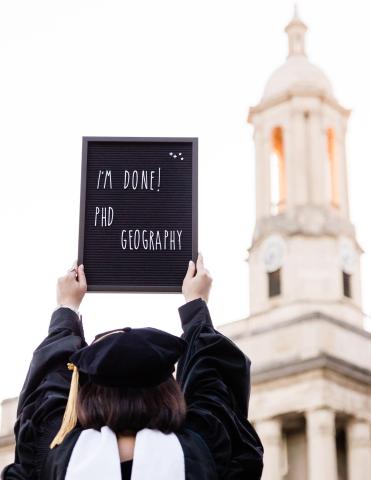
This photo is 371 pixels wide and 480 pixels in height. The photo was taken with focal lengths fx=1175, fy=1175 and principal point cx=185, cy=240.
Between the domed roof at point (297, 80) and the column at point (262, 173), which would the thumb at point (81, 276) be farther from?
the domed roof at point (297, 80)

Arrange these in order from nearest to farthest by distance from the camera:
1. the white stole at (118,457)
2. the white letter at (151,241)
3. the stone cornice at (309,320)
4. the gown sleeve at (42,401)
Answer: the white stole at (118,457)
the gown sleeve at (42,401)
the white letter at (151,241)
the stone cornice at (309,320)

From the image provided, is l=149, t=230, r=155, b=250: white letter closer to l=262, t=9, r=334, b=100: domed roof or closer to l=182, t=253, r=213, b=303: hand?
l=182, t=253, r=213, b=303: hand

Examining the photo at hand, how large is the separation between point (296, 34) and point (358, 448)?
19.8m

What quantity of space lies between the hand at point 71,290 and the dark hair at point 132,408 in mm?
690

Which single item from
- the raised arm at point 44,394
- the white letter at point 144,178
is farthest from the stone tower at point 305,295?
the raised arm at point 44,394

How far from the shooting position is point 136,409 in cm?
385

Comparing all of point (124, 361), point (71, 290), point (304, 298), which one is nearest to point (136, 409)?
point (124, 361)

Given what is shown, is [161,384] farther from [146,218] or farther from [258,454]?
[146,218]

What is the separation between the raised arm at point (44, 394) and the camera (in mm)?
4012

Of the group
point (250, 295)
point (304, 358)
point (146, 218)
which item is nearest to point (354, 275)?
point (250, 295)

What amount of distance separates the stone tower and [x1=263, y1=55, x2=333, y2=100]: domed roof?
0.05m

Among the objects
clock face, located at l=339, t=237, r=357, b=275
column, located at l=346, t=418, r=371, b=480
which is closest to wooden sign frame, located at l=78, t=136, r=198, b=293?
column, located at l=346, t=418, r=371, b=480

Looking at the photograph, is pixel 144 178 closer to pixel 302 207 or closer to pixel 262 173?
pixel 302 207

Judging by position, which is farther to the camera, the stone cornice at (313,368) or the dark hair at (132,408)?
the stone cornice at (313,368)
